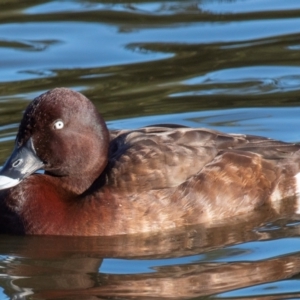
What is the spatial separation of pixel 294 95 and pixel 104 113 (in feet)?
5.65

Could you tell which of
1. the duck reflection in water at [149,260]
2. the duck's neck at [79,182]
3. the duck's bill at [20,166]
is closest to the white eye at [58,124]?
the duck's bill at [20,166]

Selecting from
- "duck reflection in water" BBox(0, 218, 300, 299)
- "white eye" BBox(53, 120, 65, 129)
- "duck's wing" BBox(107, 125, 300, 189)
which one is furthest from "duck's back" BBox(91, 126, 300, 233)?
"white eye" BBox(53, 120, 65, 129)

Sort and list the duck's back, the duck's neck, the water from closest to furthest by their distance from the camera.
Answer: the water, the duck's back, the duck's neck

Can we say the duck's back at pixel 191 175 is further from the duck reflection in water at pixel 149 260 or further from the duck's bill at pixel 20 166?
the duck's bill at pixel 20 166

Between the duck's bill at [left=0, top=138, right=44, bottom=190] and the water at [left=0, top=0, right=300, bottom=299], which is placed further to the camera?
the duck's bill at [left=0, top=138, right=44, bottom=190]

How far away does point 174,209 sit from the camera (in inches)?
286

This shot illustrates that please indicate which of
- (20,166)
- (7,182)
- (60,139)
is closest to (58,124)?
(60,139)

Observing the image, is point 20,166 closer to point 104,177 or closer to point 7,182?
point 7,182

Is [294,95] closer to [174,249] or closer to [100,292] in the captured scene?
[174,249]

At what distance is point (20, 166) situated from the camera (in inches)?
283

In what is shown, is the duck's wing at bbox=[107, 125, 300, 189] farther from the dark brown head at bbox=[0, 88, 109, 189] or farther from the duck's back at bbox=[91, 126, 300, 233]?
the dark brown head at bbox=[0, 88, 109, 189]

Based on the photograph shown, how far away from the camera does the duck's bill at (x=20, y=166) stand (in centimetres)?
716

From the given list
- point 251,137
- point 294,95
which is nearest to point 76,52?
point 294,95

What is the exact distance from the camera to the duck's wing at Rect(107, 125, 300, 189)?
7199mm
